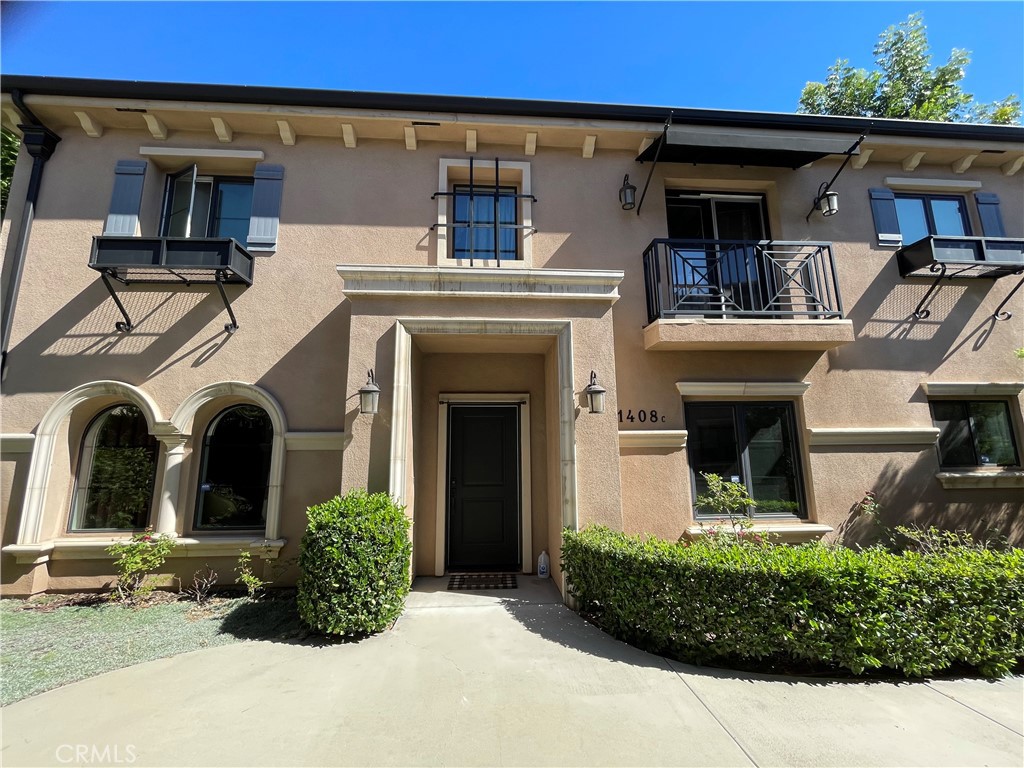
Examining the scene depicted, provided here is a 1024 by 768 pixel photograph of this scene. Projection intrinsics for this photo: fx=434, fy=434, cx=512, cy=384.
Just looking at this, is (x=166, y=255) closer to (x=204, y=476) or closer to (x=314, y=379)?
(x=314, y=379)

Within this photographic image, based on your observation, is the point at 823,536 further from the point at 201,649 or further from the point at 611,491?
the point at 201,649

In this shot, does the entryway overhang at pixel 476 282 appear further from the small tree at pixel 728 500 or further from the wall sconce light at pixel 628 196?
the small tree at pixel 728 500

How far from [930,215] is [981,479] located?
4.24 meters

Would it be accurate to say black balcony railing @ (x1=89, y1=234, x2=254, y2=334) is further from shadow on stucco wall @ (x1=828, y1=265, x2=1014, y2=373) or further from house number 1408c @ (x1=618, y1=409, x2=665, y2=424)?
shadow on stucco wall @ (x1=828, y1=265, x2=1014, y2=373)

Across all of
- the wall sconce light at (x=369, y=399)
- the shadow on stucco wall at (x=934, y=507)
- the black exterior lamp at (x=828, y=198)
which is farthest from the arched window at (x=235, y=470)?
the black exterior lamp at (x=828, y=198)

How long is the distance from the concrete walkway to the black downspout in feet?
16.8

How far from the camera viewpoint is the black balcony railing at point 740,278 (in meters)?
6.13

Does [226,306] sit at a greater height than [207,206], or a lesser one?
lesser

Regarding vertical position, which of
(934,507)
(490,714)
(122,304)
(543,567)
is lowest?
(490,714)

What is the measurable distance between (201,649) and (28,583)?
3.24 metres

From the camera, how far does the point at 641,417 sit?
5984 millimetres

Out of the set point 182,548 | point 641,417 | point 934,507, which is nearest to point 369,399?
point 182,548

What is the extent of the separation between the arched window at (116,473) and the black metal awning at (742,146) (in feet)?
26.6

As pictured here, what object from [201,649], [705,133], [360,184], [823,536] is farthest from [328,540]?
[705,133]
